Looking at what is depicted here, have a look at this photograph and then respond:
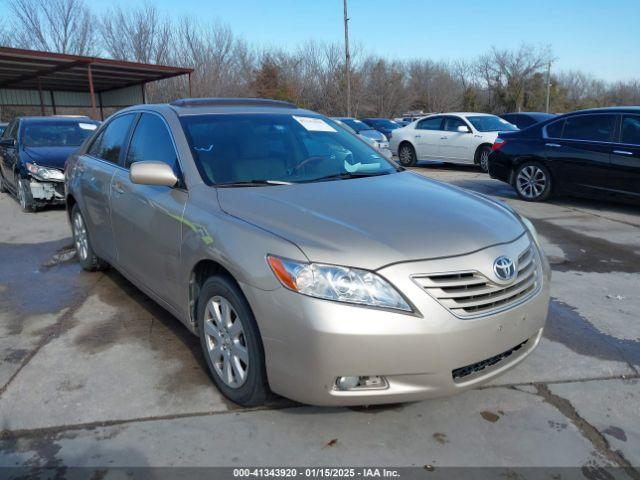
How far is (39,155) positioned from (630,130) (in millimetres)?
9011

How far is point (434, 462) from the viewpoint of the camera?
2.39m

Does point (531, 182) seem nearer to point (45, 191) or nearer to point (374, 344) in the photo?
point (374, 344)

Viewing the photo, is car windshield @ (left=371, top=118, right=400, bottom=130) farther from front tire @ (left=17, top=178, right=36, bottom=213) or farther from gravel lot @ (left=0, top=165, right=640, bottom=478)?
gravel lot @ (left=0, top=165, right=640, bottom=478)

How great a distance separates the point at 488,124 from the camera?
13273 mm

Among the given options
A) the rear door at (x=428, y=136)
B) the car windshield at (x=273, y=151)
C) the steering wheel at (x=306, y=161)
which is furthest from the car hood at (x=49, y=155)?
the rear door at (x=428, y=136)

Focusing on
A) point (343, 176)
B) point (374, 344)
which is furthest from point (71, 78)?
point (374, 344)

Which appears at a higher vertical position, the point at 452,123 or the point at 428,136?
the point at 452,123

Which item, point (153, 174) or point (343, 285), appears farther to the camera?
point (153, 174)

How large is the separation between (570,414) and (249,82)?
40202mm

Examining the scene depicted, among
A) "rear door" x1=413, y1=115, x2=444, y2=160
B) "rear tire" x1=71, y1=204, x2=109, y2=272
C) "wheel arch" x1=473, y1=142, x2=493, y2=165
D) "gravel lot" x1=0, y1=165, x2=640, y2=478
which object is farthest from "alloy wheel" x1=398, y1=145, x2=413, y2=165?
"rear tire" x1=71, y1=204, x2=109, y2=272

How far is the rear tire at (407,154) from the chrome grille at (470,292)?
1221 centimetres

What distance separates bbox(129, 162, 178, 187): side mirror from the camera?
125 inches

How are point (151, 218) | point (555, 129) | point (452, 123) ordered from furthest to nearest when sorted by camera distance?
point (452, 123) < point (555, 129) < point (151, 218)

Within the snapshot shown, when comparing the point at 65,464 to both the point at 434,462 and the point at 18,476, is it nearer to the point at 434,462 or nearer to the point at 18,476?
the point at 18,476
